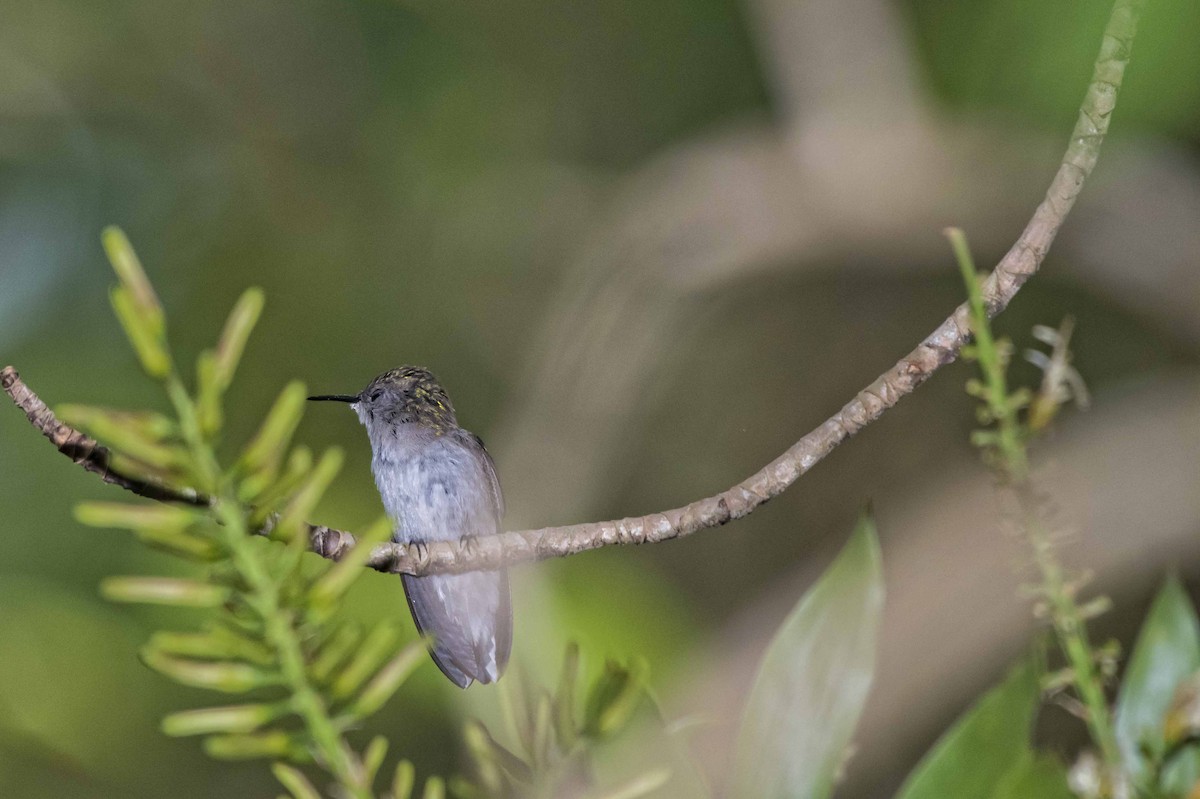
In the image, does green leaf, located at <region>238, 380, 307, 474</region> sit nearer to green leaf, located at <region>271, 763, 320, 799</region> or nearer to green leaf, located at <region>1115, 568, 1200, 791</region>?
green leaf, located at <region>271, 763, 320, 799</region>

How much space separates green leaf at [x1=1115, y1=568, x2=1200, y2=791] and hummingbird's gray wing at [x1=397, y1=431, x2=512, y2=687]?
1.06m

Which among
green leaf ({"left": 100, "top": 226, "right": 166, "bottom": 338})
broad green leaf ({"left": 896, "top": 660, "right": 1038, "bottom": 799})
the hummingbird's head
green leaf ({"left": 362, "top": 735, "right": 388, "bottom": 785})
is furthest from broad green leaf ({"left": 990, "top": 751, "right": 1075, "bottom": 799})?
the hummingbird's head

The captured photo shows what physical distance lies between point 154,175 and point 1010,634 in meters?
2.68

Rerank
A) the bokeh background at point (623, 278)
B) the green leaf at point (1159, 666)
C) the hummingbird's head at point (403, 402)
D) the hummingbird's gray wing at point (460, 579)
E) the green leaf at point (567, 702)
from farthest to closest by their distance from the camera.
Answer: the bokeh background at point (623, 278)
the hummingbird's head at point (403, 402)
the hummingbird's gray wing at point (460, 579)
the green leaf at point (1159, 666)
the green leaf at point (567, 702)

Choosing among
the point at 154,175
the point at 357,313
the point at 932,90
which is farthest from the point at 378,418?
the point at 932,90

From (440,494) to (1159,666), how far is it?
47.2 inches

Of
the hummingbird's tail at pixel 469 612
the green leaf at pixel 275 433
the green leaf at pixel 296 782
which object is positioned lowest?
the green leaf at pixel 296 782

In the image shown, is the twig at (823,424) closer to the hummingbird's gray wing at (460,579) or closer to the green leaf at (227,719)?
the green leaf at (227,719)

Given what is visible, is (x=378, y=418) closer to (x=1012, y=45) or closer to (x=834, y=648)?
(x=834, y=648)

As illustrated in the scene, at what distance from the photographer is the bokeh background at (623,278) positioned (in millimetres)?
2277

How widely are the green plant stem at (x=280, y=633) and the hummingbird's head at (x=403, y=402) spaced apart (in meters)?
1.46

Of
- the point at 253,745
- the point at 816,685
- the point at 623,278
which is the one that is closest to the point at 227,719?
the point at 253,745

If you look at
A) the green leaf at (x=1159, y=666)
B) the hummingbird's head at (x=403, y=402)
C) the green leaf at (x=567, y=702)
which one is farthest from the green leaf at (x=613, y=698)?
the hummingbird's head at (x=403, y=402)

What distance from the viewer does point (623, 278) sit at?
2.80m
